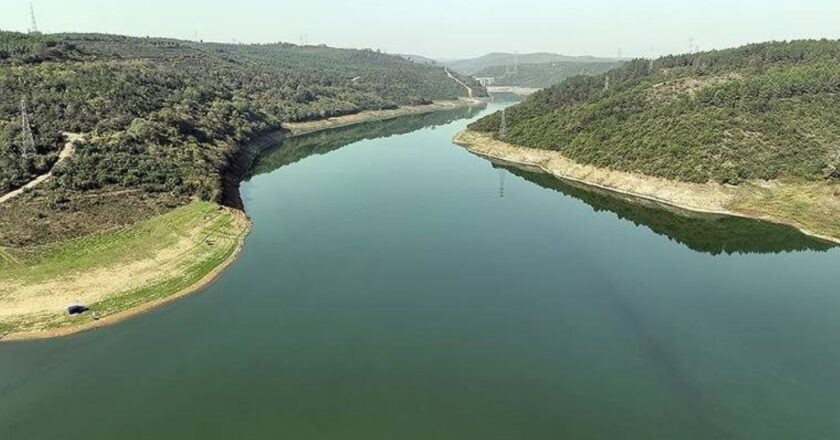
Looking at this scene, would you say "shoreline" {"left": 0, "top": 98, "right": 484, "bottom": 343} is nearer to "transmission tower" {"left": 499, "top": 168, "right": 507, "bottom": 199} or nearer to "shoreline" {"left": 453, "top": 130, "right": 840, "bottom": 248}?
"transmission tower" {"left": 499, "top": 168, "right": 507, "bottom": 199}

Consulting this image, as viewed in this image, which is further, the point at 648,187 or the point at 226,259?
the point at 648,187

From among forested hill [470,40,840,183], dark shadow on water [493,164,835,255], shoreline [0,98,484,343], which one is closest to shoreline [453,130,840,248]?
dark shadow on water [493,164,835,255]

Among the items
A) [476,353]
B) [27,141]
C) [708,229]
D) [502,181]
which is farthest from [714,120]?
[27,141]

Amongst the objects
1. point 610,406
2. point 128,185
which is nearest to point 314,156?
point 128,185

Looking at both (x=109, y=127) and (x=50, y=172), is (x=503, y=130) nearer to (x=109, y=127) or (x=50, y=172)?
(x=109, y=127)

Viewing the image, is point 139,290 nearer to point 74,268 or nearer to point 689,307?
point 74,268

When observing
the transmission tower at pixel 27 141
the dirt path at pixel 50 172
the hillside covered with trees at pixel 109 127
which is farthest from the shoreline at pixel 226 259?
the transmission tower at pixel 27 141
